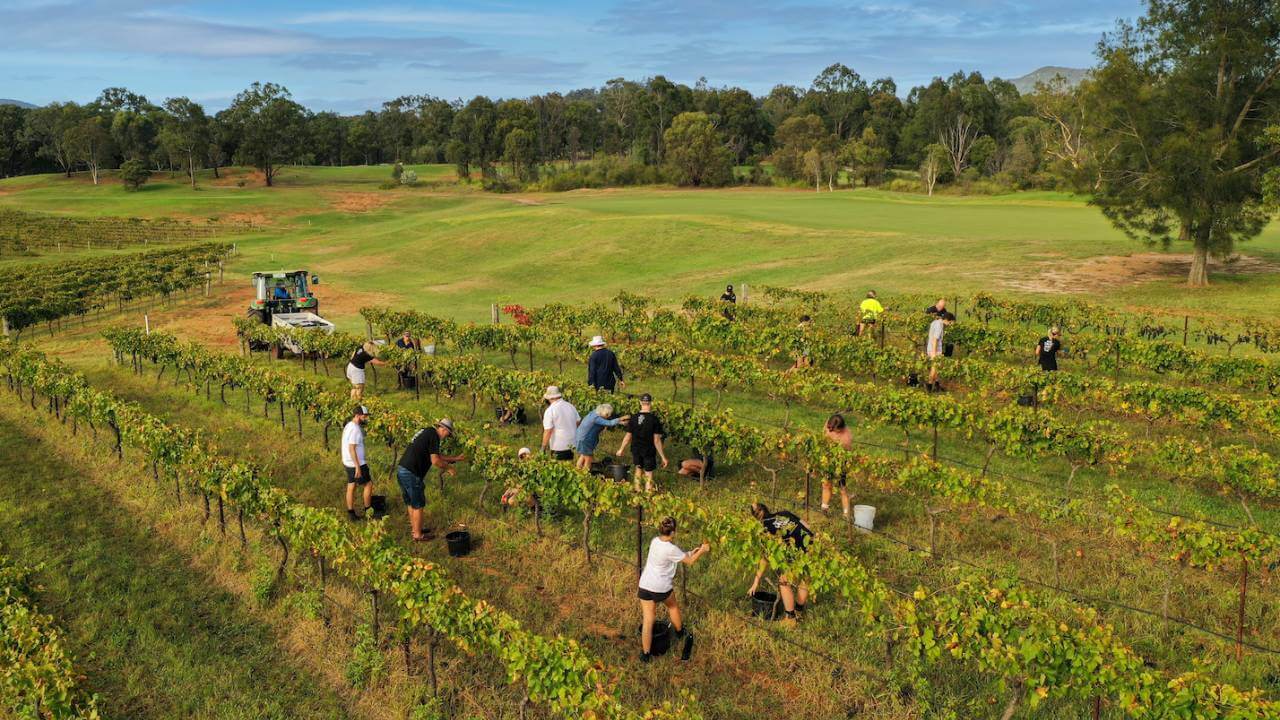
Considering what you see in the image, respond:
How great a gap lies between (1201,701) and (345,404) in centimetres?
1431

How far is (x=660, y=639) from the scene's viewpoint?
386 inches

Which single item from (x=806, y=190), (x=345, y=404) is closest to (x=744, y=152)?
(x=806, y=190)

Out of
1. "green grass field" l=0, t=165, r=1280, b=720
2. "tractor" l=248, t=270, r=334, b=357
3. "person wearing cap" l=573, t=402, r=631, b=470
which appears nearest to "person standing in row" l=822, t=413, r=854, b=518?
"green grass field" l=0, t=165, r=1280, b=720

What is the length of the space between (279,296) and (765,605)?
24089 millimetres

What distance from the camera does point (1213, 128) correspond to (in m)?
27.9

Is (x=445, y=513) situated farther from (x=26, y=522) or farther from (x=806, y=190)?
(x=806, y=190)

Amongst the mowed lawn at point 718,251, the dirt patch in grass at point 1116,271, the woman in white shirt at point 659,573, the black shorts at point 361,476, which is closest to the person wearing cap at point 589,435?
the black shorts at point 361,476

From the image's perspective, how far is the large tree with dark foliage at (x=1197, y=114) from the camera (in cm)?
2761

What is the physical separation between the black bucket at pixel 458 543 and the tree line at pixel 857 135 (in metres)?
26.4

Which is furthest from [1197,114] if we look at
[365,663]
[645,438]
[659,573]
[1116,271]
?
[365,663]

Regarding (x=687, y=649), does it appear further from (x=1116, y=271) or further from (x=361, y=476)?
(x=1116, y=271)

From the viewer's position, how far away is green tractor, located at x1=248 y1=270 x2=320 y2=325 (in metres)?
28.5

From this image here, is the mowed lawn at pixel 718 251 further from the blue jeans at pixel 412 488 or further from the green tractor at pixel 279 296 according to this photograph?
the blue jeans at pixel 412 488

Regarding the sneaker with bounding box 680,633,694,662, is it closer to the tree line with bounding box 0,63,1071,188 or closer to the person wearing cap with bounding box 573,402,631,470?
the person wearing cap with bounding box 573,402,631,470
